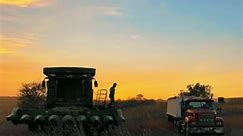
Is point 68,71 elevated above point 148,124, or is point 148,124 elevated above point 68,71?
point 68,71

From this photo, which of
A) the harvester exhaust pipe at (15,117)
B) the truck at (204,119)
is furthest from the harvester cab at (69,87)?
the truck at (204,119)

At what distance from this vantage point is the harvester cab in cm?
2344

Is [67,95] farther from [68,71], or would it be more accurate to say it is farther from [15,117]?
[15,117]

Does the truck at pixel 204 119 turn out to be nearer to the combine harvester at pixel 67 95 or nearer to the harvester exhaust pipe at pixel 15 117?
the combine harvester at pixel 67 95

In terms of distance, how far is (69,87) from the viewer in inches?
945

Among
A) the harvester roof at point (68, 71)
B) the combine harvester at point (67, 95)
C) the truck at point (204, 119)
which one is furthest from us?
the truck at point (204, 119)

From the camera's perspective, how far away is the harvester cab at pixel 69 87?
23.4 meters

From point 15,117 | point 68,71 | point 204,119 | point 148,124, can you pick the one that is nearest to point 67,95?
point 68,71

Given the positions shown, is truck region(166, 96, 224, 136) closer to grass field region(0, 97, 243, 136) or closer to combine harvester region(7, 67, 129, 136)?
grass field region(0, 97, 243, 136)

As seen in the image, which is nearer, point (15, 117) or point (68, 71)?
A: point (15, 117)

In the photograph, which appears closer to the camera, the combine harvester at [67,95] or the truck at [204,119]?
the combine harvester at [67,95]

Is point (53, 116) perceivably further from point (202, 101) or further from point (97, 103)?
point (202, 101)

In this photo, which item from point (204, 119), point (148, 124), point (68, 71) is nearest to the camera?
point (68, 71)

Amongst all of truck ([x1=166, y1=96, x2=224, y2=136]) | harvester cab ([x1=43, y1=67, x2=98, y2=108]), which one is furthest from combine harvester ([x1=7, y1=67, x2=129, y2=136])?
truck ([x1=166, y1=96, x2=224, y2=136])
